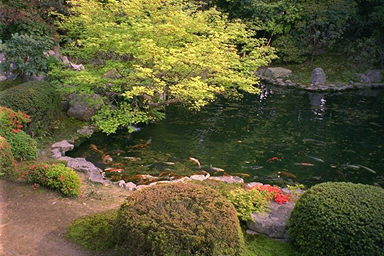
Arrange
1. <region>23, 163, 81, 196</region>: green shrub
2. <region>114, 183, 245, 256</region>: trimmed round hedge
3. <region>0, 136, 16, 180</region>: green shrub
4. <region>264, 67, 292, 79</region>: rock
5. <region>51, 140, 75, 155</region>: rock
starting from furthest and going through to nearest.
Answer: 1. <region>264, 67, 292, 79</region>: rock
2. <region>51, 140, 75, 155</region>: rock
3. <region>0, 136, 16, 180</region>: green shrub
4. <region>23, 163, 81, 196</region>: green shrub
5. <region>114, 183, 245, 256</region>: trimmed round hedge

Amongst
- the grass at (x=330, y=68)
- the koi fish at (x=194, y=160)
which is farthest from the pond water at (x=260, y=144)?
the grass at (x=330, y=68)

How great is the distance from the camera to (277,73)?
22422mm

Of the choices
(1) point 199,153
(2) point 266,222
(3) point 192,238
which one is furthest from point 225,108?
(3) point 192,238

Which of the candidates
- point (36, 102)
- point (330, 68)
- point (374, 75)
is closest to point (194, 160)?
point (36, 102)

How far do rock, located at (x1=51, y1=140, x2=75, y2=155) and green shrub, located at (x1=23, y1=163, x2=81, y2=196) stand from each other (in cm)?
256

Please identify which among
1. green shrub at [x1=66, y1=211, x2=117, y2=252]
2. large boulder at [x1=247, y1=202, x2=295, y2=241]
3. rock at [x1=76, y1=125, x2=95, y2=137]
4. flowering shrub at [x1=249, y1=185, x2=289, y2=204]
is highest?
flowering shrub at [x1=249, y1=185, x2=289, y2=204]

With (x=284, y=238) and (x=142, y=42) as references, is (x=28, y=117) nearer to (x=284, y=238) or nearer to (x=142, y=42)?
(x=142, y=42)

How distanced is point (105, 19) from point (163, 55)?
2.92 m

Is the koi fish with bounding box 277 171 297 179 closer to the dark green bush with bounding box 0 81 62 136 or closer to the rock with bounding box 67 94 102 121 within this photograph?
the rock with bounding box 67 94 102 121

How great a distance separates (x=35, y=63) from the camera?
37.2 ft

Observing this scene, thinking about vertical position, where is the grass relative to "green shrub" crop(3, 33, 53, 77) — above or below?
below

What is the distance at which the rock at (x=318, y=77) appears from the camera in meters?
21.3

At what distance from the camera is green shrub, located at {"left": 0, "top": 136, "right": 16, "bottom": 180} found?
7172 millimetres

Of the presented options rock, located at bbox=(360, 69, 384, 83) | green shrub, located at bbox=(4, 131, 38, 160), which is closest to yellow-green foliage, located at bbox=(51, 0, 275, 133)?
green shrub, located at bbox=(4, 131, 38, 160)
